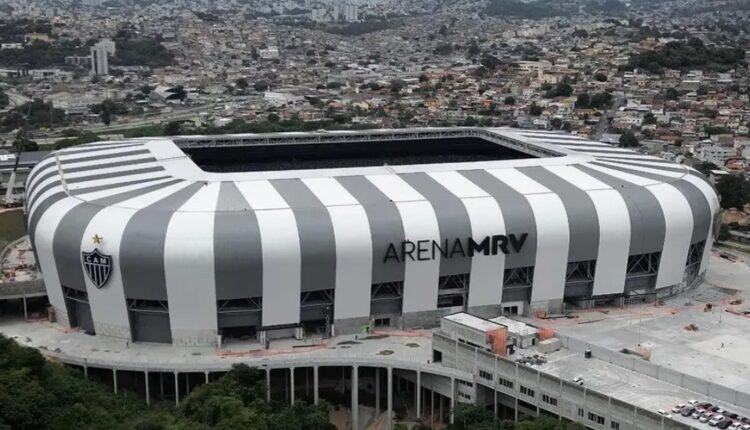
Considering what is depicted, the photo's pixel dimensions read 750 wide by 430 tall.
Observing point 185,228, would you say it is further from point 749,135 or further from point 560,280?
point 749,135

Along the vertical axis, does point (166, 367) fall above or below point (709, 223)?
below

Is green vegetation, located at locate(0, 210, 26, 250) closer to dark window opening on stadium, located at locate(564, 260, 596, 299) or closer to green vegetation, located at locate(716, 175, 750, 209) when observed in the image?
dark window opening on stadium, located at locate(564, 260, 596, 299)

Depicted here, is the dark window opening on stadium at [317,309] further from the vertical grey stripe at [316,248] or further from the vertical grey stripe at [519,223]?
the vertical grey stripe at [519,223]

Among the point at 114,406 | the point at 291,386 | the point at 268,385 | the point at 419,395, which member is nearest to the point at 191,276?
the point at 268,385

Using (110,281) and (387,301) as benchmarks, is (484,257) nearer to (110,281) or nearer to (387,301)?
(387,301)

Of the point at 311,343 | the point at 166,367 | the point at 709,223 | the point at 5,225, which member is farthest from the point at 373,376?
the point at 5,225

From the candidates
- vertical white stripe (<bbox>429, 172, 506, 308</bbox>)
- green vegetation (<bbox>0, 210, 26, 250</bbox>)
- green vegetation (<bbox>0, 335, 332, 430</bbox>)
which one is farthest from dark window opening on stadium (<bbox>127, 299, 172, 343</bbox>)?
green vegetation (<bbox>0, 210, 26, 250</bbox>)

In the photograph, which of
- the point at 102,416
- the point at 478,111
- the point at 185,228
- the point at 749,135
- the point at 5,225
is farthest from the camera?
the point at 478,111
